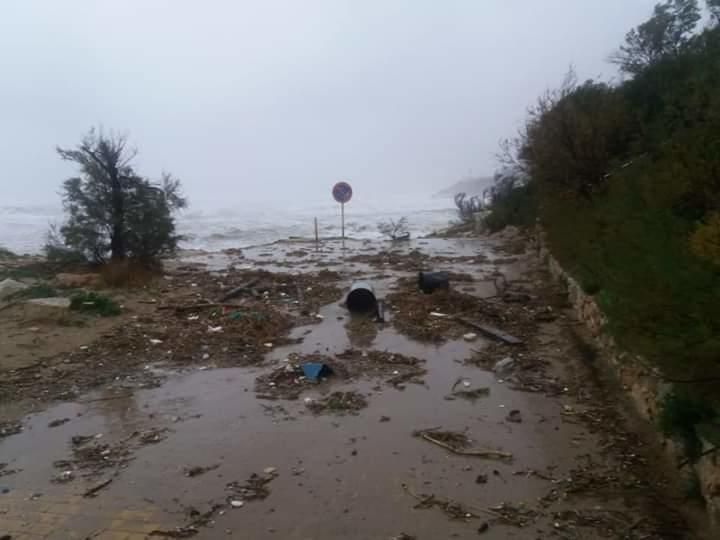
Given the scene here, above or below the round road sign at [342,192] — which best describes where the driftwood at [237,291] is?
below

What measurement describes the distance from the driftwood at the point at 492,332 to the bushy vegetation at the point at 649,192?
1460 mm

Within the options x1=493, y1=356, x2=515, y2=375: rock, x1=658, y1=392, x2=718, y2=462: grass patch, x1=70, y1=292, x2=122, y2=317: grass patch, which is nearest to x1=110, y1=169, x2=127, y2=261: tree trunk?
x1=70, y1=292, x2=122, y2=317: grass patch

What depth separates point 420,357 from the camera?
26.7ft

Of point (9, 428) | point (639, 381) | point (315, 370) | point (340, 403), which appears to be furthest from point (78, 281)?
point (639, 381)

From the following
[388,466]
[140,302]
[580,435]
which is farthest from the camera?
[140,302]

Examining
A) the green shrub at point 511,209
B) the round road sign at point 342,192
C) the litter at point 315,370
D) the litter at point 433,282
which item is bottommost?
the litter at point 315,370

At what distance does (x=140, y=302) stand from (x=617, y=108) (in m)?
11.5

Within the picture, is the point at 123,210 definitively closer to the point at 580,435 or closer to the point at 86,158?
the point at 86,158

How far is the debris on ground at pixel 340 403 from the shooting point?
616cm

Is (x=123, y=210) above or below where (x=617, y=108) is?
below

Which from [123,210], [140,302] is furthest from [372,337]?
[123,210]

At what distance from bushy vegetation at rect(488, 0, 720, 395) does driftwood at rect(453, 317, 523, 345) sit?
4.79ft

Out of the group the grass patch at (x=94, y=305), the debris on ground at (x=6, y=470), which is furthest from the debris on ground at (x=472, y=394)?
the grass patch at (x=94, y=305)

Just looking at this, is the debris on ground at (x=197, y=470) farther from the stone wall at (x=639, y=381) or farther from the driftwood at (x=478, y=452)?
the stone wall at (x=639, y=381)
